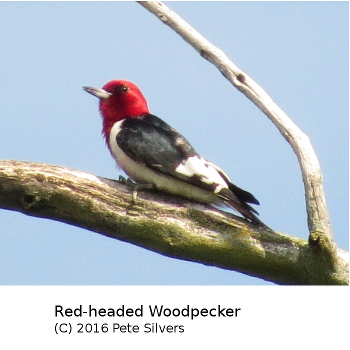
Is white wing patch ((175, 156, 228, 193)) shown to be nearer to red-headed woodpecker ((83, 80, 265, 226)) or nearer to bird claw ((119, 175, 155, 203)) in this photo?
red-headed woodpecker ((83, 80, 265, 226))

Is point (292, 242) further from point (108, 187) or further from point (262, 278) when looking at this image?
point (108, 187)

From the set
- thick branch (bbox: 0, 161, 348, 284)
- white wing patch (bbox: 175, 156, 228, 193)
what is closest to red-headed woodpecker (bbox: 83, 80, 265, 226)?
white wing patch (bbox: 175, 156, 228, 193)

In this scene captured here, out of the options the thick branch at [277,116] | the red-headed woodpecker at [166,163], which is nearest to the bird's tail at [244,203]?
the red-headed woodpecker at [166,163]

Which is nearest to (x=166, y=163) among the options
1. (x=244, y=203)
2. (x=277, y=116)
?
(x=244, y=203)

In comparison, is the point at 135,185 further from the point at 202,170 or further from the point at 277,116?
the point at 277,116

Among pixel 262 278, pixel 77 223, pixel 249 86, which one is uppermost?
pixel 249 86
